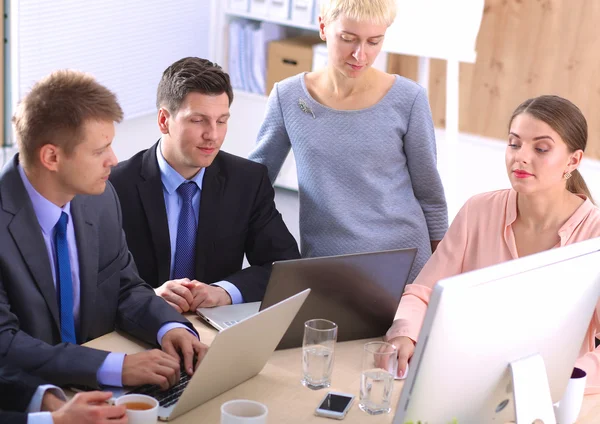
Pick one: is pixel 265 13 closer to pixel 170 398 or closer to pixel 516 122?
pixel 516 122

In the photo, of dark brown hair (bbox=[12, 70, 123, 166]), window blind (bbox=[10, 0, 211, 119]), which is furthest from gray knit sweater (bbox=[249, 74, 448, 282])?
window blind (bbox=[10, 0, 211, 119])

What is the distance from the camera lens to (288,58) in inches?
193

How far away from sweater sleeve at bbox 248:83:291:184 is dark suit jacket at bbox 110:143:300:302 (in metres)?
0.13

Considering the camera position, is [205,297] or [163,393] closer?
[163,393]

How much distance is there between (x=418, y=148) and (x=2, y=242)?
124 centimetres

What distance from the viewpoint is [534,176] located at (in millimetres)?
2137

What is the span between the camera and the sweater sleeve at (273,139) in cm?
265

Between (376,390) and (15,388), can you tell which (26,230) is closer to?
(15,388)

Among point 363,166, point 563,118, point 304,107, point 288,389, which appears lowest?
point 288,389

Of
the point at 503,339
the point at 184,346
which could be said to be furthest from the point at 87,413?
the point at 503,339

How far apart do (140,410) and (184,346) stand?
1.05ft

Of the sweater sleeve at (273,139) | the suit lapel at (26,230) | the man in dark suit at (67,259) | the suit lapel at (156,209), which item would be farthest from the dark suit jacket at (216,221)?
the suit lapel at (26,230)

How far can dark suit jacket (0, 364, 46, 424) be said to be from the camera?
5.35ft

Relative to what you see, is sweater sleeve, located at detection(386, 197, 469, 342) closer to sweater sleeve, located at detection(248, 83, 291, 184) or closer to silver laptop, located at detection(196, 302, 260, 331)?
silver laptop, located at detection(196, 302, 260, 331)
